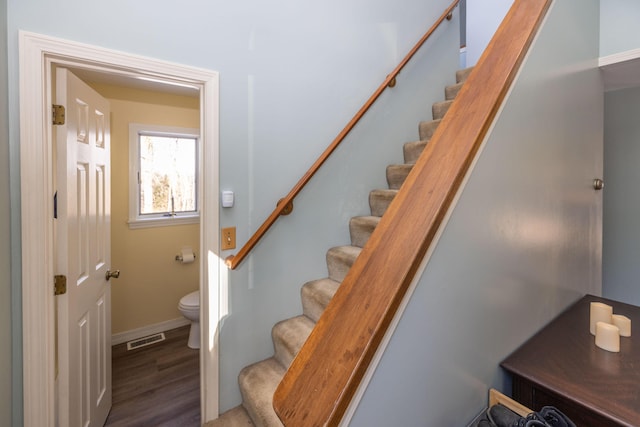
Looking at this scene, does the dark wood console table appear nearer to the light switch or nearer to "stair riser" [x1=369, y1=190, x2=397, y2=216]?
"stair riser" [x1=369, y1=190, x2=397, y2=216]

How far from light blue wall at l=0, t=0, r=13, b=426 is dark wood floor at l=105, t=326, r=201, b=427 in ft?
2.79

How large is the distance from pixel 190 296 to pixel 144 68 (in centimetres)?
199

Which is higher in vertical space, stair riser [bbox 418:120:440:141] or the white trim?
the white trim

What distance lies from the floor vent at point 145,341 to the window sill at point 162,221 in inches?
41.5

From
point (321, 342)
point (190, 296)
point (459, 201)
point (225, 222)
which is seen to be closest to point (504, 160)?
point (459, 201)

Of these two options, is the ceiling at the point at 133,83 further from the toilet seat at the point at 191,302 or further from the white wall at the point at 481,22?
the white wall at the point at 481,22

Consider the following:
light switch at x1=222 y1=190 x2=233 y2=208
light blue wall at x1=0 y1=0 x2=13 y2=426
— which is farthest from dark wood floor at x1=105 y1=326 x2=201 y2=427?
light switch at x1=222 y1=190 x2=233 y2=208

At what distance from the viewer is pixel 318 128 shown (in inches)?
76.3

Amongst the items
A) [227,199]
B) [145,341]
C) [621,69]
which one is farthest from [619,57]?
[145,341]

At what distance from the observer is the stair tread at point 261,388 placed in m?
1.42

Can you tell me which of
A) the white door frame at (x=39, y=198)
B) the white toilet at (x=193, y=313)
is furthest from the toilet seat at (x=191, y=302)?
the white door frame at (x=39, y=198)

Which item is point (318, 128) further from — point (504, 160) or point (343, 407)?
point (343, 407)

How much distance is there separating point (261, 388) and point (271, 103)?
5.15 ft

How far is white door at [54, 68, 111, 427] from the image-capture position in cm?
132
